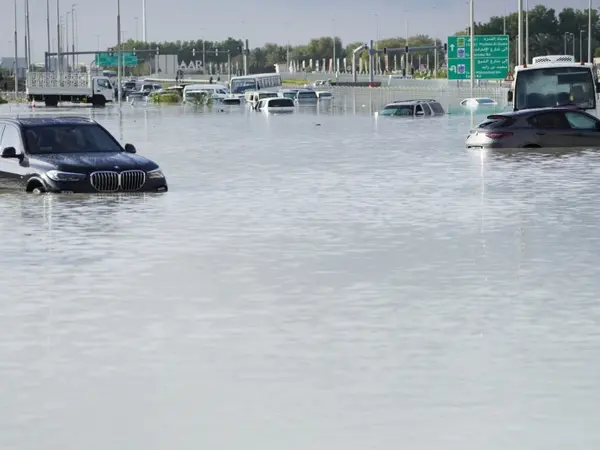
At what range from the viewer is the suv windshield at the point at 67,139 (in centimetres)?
2512

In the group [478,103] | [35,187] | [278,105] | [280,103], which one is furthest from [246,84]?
[35,187]

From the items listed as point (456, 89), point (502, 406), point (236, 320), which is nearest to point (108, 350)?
point (236, 320)

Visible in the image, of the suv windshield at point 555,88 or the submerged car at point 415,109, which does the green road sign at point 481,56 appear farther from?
the suv windshield at point 555,88

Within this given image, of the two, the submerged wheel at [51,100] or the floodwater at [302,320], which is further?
the submerged wheel at [51,100]

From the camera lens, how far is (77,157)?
2464 centimetres

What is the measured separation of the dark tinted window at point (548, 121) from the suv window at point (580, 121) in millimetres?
394

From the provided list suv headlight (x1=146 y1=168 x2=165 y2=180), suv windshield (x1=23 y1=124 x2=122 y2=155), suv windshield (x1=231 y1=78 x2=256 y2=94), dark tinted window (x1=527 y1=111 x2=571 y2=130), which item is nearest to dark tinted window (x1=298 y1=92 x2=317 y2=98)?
suv windshield (x1=231 y1=78 x2=256 y2=94)

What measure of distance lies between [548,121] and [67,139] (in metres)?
18.0

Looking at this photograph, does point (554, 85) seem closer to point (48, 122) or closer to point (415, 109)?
point (415, 109)

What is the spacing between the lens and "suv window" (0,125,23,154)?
24.9 metres

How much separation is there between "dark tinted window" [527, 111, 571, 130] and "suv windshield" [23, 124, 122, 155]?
668 inches

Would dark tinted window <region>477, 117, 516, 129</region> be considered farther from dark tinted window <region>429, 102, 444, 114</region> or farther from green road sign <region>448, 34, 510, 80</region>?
green road sign <region>448, 34, 510, 80</region>

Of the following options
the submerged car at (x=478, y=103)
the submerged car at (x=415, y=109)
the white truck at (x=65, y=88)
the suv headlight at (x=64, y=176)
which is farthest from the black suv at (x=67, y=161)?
the white truck at (x=65, y=88)

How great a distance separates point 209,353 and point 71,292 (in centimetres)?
361
